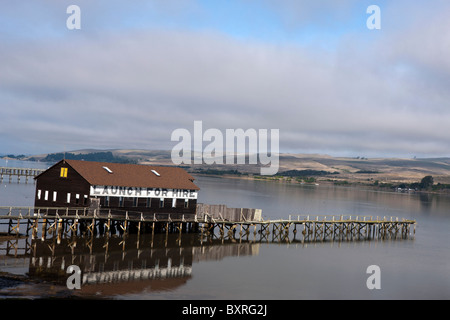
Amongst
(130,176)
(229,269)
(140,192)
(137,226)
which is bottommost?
(229,269)

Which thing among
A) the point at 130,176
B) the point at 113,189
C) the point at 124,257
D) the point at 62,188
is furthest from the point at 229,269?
the point at 62,188

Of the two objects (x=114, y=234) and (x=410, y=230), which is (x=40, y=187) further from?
(x=410, y=230)

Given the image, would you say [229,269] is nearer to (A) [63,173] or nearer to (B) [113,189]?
(B) [113,189]

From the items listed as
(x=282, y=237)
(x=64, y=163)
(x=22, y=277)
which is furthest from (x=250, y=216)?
(x=22, y=277)

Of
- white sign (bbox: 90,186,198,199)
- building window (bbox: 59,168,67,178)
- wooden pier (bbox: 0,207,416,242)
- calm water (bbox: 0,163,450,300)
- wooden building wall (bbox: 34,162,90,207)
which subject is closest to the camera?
calm water (bbox: 0,163,450,300)

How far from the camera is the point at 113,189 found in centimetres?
5253

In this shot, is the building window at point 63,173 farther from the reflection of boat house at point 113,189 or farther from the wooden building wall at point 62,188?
the wooden building wall at point 62,188

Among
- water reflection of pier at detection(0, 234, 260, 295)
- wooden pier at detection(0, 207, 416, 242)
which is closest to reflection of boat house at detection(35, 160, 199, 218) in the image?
wooden pier at detection(0, 207, 416, 242)

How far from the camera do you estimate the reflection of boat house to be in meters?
51.7

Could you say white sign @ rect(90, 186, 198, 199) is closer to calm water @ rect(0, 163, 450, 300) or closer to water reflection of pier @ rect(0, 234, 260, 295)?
water reflection of pier @ rect(0, 234, 260, 295)

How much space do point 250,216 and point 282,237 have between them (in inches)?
239

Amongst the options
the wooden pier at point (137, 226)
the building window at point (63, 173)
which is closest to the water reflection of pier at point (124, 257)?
the wooden pier at point (137, 226)

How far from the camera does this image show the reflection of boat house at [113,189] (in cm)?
5172

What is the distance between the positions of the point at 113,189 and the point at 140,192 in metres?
3.35
